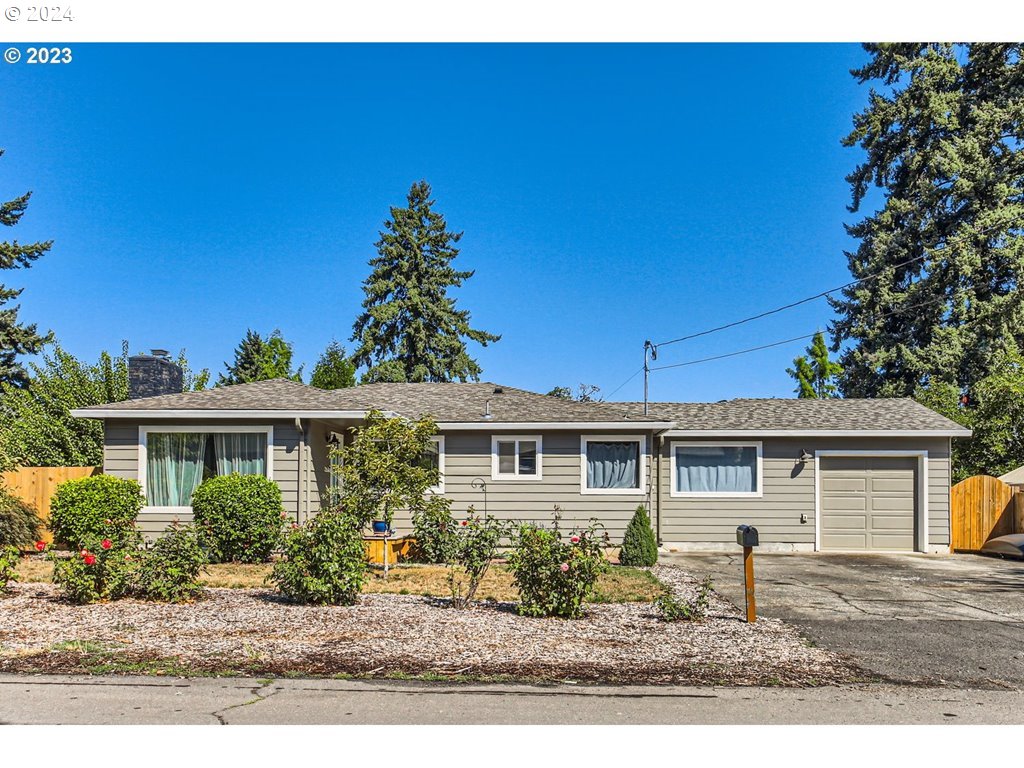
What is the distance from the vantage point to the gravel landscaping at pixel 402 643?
667 centimetres

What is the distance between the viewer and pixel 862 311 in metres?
30.0

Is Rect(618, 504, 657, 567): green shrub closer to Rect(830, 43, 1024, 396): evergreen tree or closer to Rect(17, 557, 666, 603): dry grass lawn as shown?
Rect(17, 557, 666, 603): dry grass lawn

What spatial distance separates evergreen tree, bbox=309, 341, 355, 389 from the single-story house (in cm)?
1334

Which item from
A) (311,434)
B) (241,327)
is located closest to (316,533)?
(311,434)

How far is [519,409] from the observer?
1697cm

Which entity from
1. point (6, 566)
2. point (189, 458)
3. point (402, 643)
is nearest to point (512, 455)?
point (189, 458)

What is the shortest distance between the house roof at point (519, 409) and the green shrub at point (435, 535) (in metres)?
2.44

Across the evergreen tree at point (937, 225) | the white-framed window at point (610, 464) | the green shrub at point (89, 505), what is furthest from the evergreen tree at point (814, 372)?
the green shrub at point (89, 505)

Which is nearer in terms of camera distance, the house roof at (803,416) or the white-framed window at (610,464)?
the white-framed window at (610,464)

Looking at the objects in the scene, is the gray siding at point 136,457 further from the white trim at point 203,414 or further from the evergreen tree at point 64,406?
the evergreen tree at point 64,406

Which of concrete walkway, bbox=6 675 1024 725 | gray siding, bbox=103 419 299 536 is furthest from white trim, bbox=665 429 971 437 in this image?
concrete walkway, bbox=6 675 1024 725

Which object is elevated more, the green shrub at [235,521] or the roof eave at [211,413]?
the roof eave at [211,413]

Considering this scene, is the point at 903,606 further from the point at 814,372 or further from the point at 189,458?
the point at 814,372

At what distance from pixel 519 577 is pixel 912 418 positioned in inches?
474
